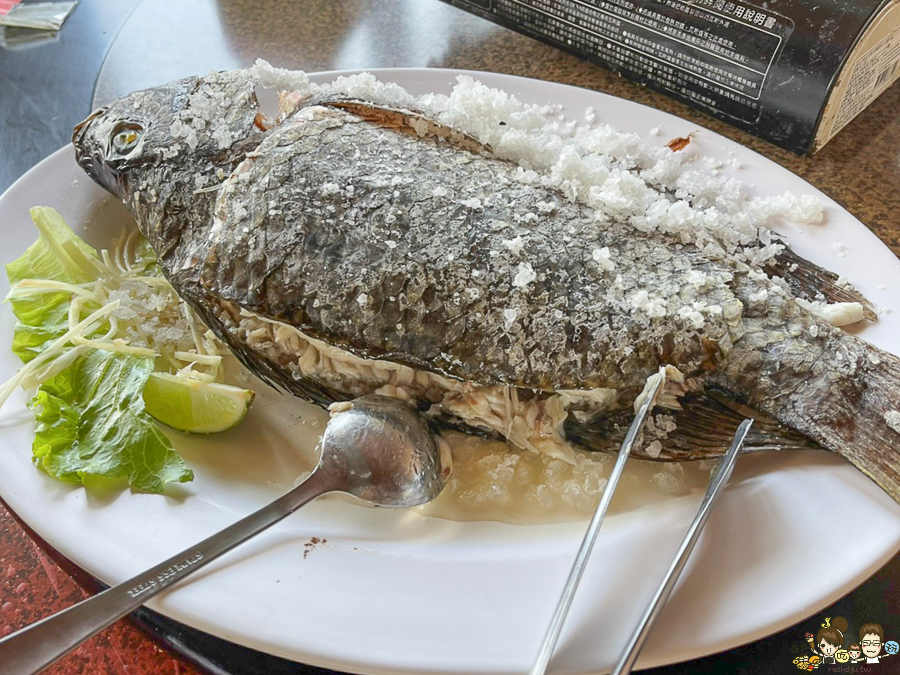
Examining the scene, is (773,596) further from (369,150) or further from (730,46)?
(730,46)

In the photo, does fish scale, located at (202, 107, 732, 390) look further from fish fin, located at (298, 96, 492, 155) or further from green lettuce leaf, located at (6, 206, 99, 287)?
green lettuce leaf, located at (6, 206, 99, 287)

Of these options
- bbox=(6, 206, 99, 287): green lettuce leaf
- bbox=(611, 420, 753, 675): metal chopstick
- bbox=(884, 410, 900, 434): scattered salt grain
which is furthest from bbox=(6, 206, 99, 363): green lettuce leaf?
bbox=(884, 410, 900, 434): scattered salt grain

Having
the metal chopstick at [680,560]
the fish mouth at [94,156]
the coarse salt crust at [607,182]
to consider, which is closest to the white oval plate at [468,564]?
the metal chopstick at [680,560]

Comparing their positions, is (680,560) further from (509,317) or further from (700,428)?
(509,317)

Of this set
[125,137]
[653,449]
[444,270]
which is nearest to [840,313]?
[653,449]

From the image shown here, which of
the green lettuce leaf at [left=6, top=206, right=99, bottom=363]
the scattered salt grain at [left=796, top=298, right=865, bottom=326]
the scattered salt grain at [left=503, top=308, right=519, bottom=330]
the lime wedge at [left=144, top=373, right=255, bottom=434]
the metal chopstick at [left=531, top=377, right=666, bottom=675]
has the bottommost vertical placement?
the lime wedge at [left=144, top=373, right=255, bottom=434]

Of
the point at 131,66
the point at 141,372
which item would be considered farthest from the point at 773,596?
the point at 131,66

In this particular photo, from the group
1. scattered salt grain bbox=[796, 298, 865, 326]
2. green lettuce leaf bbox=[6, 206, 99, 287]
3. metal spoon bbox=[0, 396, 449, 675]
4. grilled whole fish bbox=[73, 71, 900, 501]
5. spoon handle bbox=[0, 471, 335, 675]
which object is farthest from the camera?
green lettuce leaf bbox=[6, 206, 99, 287]

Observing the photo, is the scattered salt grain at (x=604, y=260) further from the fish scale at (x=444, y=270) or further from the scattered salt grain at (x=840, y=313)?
the scattered salt grain at (x=840, y=313)
